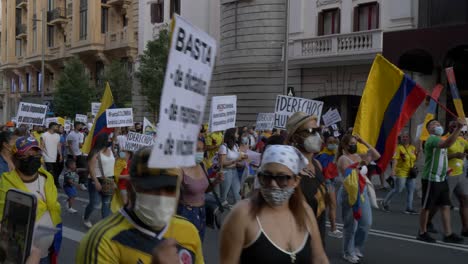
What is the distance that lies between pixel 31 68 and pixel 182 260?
53757 millimetres

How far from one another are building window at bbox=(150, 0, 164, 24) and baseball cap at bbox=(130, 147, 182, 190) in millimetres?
31986

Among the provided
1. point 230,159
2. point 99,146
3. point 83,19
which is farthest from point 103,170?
point 83,19

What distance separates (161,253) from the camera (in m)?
2.14

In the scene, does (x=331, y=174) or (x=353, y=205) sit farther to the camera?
(x=331, y=174)

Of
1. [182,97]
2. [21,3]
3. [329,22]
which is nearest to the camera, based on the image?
[182,97]

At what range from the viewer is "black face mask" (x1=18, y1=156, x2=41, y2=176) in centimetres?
439

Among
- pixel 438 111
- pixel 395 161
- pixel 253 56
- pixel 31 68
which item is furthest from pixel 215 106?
pixel 31 68

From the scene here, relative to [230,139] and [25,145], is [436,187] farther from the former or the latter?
[25,145]

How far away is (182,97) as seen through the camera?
252 cm

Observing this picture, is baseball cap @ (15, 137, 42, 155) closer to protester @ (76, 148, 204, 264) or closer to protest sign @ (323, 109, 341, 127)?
protester @ (76, 148, 204, 264)

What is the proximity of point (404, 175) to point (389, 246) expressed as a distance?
142 inches

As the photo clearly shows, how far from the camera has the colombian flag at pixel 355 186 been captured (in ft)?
22.6

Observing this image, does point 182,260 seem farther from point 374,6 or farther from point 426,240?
point 374,6

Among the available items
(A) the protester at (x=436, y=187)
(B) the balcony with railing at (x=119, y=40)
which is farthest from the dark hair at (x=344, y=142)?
(B) the balcony with railing at (x=119, y=40)
